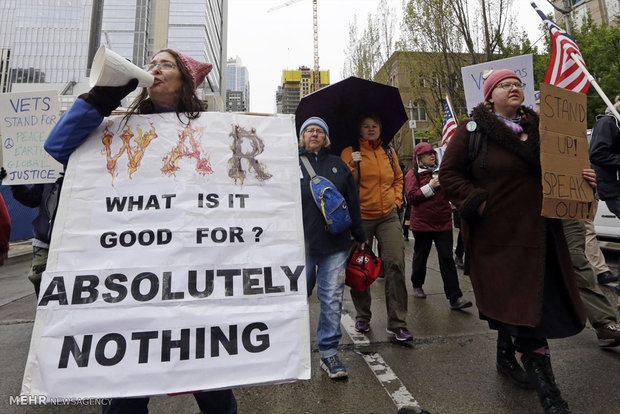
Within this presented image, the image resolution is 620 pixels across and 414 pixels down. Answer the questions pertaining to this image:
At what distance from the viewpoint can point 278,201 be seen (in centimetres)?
174

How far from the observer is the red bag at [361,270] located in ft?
Result: 9.68

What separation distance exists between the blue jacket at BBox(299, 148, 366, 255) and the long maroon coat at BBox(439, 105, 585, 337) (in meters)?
0.77

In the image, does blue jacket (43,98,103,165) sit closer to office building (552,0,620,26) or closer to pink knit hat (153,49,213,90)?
pink knit hat (153,49,213,90)

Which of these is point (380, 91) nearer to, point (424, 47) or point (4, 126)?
point (4, 126)

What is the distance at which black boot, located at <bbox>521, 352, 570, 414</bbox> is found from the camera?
Result: 197cm

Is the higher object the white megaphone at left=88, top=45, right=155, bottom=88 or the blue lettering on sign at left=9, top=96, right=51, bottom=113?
the blue lettering on sign at left=9, top=96, right=51, bottom=113

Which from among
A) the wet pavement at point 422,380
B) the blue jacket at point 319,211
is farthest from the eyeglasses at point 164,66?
the wet pavement at point 422,380

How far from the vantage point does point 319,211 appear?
9.17ft

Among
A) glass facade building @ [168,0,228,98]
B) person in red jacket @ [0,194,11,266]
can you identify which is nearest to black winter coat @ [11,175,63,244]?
person in red jacket @ [0,194,11,266]

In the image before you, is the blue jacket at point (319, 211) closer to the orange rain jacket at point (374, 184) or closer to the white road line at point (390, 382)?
the orange rain jacket at point (374, 184)

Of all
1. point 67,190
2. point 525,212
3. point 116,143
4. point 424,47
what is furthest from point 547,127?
point 424,47

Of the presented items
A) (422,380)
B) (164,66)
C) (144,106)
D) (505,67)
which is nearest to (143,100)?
(144,106)

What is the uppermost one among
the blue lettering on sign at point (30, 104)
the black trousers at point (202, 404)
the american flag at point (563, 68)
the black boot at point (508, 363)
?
the american flag at point (563, 68)

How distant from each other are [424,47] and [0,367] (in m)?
16.1
